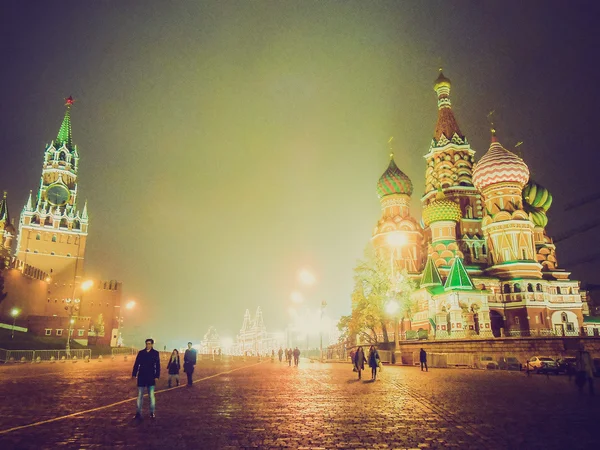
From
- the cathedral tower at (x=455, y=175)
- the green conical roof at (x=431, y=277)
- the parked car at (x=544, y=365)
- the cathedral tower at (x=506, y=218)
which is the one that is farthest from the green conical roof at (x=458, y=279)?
the parked car at (x=544, y=365)

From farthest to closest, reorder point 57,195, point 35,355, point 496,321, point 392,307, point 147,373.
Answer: point 57,195, point 496,321, point 392,307, point 35,355, point 147,373

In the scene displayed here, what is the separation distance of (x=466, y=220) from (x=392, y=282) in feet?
69.2

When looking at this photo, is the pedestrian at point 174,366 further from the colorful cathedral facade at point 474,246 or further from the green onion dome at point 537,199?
the green onion dome at point 537,199

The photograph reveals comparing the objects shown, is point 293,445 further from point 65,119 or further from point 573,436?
point 65,119

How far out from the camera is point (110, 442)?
6.49 metres

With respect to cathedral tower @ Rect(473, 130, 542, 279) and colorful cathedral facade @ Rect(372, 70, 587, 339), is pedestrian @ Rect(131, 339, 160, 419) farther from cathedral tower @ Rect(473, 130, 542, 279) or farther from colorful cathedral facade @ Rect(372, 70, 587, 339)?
cathedral tower @ Rect(473, 130, 542, 279)

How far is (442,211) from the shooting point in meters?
57.4

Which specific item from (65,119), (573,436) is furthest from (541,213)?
(65,119)

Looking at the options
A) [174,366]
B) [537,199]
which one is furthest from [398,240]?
[174,366]

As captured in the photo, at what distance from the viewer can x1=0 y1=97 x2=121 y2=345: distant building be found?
2566 inches

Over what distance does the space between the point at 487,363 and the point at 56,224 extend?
8392cm

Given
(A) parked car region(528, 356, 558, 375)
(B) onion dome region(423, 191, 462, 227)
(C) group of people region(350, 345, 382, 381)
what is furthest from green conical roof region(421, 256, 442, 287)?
(C) group of people region(350, 345, 382, 381)

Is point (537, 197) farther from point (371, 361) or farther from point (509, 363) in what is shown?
point (371, 361)

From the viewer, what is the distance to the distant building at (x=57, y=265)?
214ft
